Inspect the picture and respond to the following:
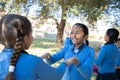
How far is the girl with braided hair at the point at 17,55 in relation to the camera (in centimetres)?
232

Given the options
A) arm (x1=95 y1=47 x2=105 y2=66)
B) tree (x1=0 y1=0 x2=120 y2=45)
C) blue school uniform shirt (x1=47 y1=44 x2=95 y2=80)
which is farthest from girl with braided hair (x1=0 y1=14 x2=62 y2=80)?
tree (x1=0 y1=0 x2=120 y2=45)

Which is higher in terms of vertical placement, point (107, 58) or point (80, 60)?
point (80, 60)

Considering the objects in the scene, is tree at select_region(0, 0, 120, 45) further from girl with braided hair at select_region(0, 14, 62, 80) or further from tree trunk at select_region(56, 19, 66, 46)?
girl with braided hair at select_region(0, 14, 62, 80)

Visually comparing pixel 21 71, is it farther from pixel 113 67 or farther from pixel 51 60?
pixel 113 67

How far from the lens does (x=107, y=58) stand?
597cm

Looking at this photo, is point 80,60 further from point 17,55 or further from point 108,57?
point 108,57

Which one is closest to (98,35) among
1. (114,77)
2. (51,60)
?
(114,77)

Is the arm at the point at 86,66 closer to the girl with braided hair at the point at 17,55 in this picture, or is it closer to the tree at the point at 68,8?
the girl with braided hair at the point at 17,55

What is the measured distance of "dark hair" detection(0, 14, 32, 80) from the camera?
231 centimetres

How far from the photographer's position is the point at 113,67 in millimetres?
6129

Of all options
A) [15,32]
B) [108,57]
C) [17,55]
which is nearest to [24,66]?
[17,55]

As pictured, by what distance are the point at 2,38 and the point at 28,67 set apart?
0.27m

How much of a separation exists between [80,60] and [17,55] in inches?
64.9

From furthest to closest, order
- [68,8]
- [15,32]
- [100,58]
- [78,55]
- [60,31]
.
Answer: [60,31], [68,8], [100,58], [78,55], [15,32]
